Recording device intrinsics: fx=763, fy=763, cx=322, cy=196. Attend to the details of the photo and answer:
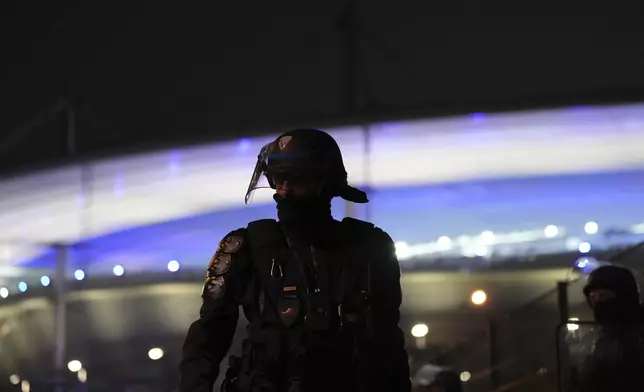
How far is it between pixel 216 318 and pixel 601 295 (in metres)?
2.80

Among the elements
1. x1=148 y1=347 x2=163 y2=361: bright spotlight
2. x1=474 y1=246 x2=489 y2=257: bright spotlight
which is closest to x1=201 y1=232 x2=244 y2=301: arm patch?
x1=474 y1=246 x2=489 y2=257: bright spotlight

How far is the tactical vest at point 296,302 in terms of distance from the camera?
8.25 ft

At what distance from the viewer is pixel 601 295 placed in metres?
4.50

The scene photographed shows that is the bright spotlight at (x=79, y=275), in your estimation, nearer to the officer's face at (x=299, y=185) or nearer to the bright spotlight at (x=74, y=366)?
the bright spotlight at (x=74, y=366)

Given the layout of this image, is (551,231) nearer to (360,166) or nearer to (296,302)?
(360,166)

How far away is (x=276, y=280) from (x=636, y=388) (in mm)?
2802

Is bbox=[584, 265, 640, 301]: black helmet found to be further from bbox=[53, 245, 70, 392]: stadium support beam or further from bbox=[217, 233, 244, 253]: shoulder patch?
bbox=[53, 245, 70, 392]: stadium support beam

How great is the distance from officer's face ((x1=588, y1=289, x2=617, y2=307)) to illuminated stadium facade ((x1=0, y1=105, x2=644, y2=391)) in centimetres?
366

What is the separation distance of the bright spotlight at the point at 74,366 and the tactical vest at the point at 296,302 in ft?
34.7

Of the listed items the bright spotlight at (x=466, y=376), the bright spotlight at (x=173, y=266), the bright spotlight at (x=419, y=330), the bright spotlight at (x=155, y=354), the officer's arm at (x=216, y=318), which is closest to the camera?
the officer's arm at (x=216, y=318)

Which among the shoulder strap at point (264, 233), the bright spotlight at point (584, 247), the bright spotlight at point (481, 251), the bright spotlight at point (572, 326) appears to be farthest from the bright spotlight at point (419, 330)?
the shoulder strap at point (264, 233)

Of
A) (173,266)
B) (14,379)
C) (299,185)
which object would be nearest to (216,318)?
(299,185)

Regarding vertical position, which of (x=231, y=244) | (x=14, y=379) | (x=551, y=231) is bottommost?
(x=14, y=379)

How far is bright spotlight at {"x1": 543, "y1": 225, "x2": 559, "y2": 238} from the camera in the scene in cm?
989
